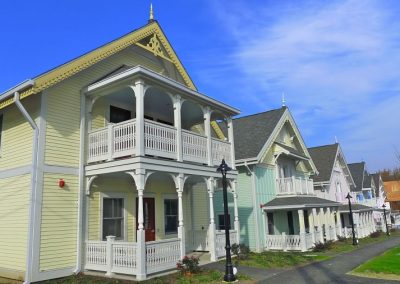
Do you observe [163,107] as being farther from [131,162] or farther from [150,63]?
[131,162]

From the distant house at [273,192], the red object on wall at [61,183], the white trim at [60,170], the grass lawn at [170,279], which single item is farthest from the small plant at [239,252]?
the red object on wall at [61,183]

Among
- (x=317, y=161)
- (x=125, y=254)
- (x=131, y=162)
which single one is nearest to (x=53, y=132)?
(x=131, y=162)

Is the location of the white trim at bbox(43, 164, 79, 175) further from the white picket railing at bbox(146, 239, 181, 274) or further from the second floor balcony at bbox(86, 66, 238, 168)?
the white picket railing at bbox(146, 239, 181, 274)

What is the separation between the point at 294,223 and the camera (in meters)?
24.8

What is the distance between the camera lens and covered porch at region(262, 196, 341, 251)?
22.0m

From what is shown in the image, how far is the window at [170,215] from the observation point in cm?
1691

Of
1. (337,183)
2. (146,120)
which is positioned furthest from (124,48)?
(337,183)

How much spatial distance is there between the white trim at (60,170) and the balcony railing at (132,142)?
2.20ft

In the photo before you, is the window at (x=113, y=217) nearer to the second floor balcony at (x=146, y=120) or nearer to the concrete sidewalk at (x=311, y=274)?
the second floor balcony at (x=146, y=120)

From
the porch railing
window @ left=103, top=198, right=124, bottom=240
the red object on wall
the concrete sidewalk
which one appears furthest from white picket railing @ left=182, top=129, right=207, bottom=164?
the red object on wall

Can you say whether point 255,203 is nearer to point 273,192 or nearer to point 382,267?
point 273,192

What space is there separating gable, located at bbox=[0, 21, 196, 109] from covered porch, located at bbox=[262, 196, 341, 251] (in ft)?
32.0

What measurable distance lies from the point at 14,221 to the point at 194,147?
23.5 ft

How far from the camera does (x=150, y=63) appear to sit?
17594 millimetres
